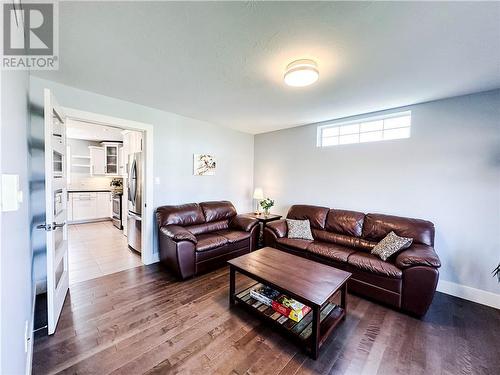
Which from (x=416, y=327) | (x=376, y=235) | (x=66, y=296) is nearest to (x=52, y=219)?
(x=66, y=296)

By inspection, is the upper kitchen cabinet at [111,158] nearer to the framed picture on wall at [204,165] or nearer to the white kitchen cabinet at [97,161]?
the white kitchen cabinet at [97,161]

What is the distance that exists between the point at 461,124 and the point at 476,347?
2407mm

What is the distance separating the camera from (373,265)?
2361 millimetres

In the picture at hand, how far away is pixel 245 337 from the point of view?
1809 mm

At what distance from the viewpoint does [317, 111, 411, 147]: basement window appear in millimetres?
3049

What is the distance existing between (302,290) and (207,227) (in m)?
2.20

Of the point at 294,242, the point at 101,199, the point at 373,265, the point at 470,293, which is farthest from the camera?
the point at 101,199

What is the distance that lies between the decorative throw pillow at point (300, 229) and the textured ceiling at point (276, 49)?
1.90 m

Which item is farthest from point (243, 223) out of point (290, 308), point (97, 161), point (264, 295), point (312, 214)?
point (97, 161)

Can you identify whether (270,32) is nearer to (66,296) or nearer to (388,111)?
(388,111)

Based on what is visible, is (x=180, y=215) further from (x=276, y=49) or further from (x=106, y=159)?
(x=106, y=159)

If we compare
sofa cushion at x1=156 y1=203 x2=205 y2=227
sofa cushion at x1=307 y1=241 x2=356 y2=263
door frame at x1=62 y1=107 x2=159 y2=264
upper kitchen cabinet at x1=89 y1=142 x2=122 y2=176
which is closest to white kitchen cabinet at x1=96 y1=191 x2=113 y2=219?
upper kitchen cabinet at x1=89 y1=142 x2=122 y2=176

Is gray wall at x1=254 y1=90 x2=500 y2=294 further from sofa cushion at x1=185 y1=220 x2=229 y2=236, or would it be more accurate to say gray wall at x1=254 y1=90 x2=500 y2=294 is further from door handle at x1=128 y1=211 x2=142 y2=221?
door handle at x1=128 y1=211 x2=142 y2=221

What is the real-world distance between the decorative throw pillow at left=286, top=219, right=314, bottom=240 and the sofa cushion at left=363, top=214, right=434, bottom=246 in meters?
0.82
